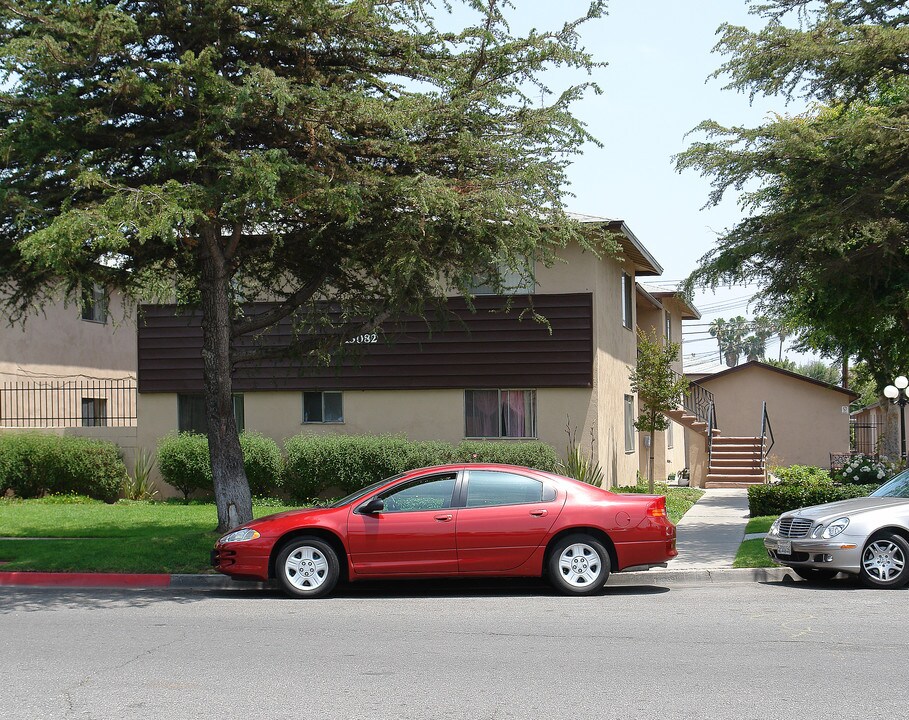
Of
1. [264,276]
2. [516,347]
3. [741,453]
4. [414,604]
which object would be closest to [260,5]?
[264,276]

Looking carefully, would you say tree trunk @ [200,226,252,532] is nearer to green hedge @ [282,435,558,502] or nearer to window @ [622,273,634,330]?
green hedge @ [282,435,558,502]

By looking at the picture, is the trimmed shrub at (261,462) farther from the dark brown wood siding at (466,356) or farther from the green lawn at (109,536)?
the dark brown wood siding at (466,356)

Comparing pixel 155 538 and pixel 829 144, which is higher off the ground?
pixel 829 144

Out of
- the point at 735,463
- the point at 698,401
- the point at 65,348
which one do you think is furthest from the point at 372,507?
the point at 698,401

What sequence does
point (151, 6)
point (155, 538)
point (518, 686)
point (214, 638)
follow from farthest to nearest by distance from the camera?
1. point (155, 538)
2. point (151, 6)
3. point (214, 638)
4. point (518, 686)

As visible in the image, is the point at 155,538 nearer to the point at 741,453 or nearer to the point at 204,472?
the point at 204,472

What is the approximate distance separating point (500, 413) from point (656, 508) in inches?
425

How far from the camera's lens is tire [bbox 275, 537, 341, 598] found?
10.9 metres

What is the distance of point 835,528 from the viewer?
1130cm

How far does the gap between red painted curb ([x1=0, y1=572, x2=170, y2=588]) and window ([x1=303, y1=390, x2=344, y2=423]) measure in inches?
414

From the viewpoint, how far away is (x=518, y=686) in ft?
22.5

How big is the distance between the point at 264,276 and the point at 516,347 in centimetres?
746

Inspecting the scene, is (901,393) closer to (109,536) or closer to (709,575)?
(709,575)

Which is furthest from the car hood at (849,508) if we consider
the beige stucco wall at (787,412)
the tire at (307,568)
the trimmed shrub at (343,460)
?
the beige stucco wall at (787,412)
